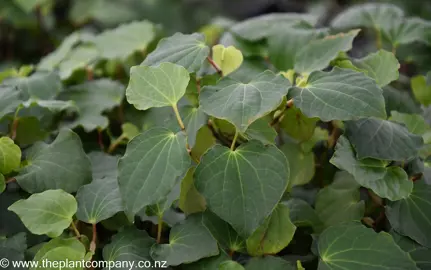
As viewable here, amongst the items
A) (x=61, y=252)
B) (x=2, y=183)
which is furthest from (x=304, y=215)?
(x=2, y=183)

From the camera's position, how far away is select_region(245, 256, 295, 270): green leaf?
31.7 inches

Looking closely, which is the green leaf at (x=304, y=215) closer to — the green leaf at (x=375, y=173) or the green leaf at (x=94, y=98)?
the green leaf at (x=375, y=173)

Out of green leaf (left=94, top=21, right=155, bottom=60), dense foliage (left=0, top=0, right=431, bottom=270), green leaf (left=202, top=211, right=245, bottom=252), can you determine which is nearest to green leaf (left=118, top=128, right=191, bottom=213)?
dense foliage (left=0, top=0, right=431, bottom=270)

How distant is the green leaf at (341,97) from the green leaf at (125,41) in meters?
0.60

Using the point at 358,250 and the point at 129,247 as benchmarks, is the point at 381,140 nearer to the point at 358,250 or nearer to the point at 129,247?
the point at 358,250

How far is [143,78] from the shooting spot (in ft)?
2.80

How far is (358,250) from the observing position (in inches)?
31.0

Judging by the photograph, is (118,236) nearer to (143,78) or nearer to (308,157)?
(143,78)

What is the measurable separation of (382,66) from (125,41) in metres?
0.70

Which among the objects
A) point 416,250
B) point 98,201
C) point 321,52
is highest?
point 321,52

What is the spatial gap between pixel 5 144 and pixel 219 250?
0.42 meters

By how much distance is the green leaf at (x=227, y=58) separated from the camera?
944 millimetres

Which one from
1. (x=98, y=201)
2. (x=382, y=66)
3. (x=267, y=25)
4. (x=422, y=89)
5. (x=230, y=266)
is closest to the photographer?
(x=230, y=266)

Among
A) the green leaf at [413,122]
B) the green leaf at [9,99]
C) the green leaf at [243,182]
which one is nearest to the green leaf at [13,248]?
the green leaf at [9,99]
